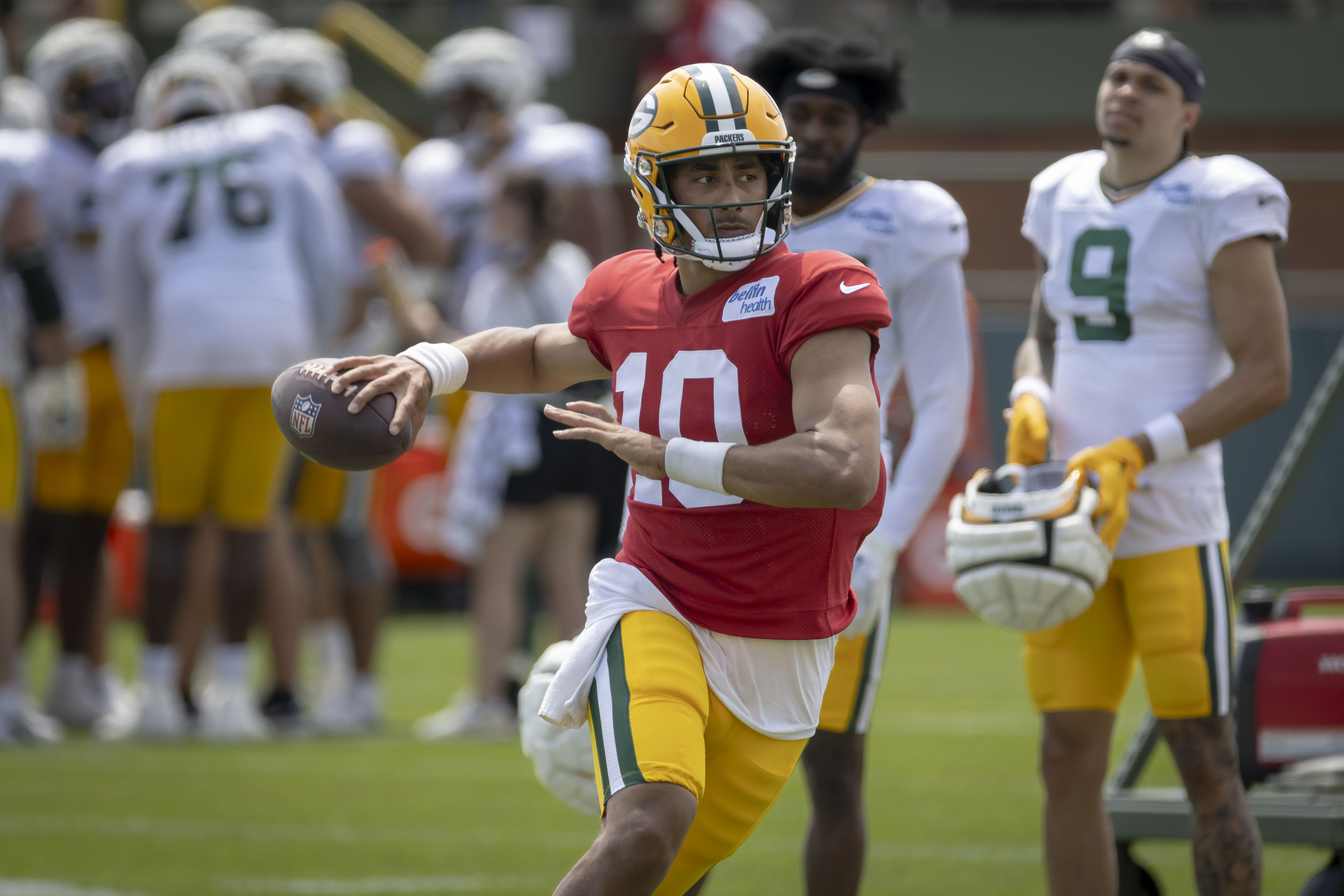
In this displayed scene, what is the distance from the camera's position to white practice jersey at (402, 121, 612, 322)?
26.8ft

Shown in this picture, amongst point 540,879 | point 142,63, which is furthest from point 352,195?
point 142,63

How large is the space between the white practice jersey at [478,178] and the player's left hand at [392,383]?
481 cm

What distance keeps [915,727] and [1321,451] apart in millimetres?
6250

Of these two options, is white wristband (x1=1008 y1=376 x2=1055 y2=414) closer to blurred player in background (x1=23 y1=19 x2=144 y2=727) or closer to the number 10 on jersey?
the number 10 on jersey

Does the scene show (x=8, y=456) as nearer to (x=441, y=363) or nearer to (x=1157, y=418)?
(x=441, y=363)

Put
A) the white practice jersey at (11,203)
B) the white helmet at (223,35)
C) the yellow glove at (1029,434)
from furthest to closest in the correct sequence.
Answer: the white helmet at (223,35) → the white practice jersey at (11,203) → the yellow glove at (1029,434)

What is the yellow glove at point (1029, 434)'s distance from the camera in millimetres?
4047

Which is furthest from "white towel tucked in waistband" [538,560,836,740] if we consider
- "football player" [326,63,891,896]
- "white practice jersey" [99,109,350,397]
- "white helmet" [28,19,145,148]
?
"white helmet" [28,19,145,148]

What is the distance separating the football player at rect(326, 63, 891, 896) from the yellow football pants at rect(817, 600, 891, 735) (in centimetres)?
71

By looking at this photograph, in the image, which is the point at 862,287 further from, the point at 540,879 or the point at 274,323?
the point at 274,323

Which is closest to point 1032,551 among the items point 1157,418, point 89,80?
→ point 1157,418

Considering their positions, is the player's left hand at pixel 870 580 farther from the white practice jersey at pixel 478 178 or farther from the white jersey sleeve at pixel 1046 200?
the white practice jersey at pixel 478 178

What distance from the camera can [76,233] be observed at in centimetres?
752

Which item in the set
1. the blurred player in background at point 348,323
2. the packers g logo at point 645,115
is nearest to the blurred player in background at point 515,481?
the blurred player in background at point 348,323
